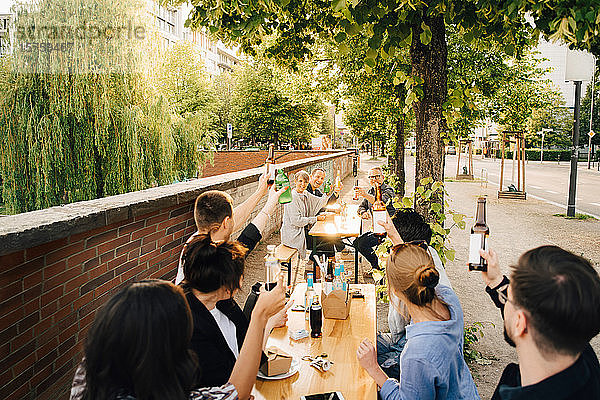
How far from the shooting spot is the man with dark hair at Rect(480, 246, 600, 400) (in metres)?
1.64

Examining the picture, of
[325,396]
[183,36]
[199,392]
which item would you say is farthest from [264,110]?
[199,392]

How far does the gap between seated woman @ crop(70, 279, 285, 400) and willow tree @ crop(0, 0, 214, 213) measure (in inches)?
564

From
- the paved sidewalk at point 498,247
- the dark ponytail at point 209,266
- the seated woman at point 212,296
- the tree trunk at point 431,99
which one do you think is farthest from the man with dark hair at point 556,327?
the tree trunk at point 431,99

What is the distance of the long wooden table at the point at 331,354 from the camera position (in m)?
2.66

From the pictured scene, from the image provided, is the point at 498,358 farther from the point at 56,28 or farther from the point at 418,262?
the point at 56,28

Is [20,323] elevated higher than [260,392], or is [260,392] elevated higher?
[20,323]

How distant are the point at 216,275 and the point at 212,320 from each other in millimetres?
226

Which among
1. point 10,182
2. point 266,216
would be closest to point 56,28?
point 10,182

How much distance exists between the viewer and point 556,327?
5.41ft

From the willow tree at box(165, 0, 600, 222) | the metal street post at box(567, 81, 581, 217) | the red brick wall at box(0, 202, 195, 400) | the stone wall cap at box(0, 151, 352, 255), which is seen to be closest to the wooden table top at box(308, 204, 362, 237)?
the willow tree at box(165, 0, 600, 222)

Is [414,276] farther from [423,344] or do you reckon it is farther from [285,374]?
[285,374]

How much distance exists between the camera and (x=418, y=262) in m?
2.65

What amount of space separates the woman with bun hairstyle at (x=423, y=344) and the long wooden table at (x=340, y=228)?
4.62 metres

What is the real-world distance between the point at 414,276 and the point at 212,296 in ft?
3.52
